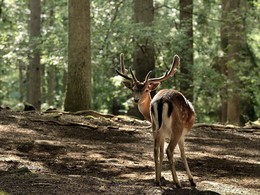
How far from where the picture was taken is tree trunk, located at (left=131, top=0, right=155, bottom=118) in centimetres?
1606

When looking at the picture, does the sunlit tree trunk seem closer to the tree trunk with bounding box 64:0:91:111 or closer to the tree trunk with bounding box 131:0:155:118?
the tree trunk with bounding box 131:0:155:118

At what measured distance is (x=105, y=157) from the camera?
8.84m

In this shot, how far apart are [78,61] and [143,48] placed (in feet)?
12.7

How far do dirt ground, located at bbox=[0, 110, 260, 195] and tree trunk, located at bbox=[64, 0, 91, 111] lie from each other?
532 mm

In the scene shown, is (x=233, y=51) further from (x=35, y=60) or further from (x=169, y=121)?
(x=169, y=121)

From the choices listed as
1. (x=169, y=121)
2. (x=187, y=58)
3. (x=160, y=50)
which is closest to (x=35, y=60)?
(x=160, y=50)

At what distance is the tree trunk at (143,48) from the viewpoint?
1606 cm

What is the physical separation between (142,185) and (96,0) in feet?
44.8

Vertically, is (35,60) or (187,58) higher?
(35,60)

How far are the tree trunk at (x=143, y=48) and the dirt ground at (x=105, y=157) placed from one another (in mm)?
3769

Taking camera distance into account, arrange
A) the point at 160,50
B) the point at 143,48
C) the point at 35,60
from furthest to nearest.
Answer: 1. the point at 35,60
2. the point at 160,50
3. the point at 143,48

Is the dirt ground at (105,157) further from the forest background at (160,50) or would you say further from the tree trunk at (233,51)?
the tree trunk at (233,51)

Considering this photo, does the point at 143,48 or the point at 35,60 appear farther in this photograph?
the point at 35,60

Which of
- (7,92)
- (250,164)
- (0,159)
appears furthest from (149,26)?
(7,92)
